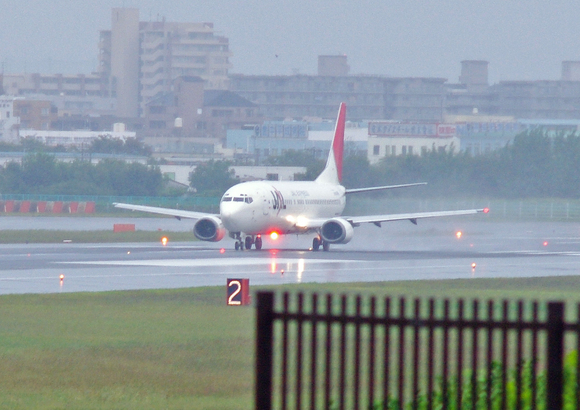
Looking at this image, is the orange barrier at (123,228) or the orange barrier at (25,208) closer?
the orange barrier at (123,228)

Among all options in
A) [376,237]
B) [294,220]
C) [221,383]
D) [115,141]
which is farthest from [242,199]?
[115,141]

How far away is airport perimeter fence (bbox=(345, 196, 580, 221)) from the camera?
257ft

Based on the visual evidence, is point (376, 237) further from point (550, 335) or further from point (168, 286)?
point (550, 335)

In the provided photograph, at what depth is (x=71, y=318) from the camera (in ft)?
72.8

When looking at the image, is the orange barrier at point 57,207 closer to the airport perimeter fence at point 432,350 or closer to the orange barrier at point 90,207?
the orange barrier at point 90,207

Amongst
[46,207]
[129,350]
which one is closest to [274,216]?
[129,350]

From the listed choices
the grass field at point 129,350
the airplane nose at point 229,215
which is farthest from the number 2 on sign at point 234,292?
the airplane nose at point 229,215

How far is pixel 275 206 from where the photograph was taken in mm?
50031

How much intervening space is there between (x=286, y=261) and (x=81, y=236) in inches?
778

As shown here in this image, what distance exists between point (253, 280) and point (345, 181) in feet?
234

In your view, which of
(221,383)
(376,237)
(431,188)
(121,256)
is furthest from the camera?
(431,188)

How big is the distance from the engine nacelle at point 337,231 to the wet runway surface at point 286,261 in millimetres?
653

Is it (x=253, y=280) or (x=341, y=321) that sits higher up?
(x=341, y=321)

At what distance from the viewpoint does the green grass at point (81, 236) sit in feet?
A: 182
